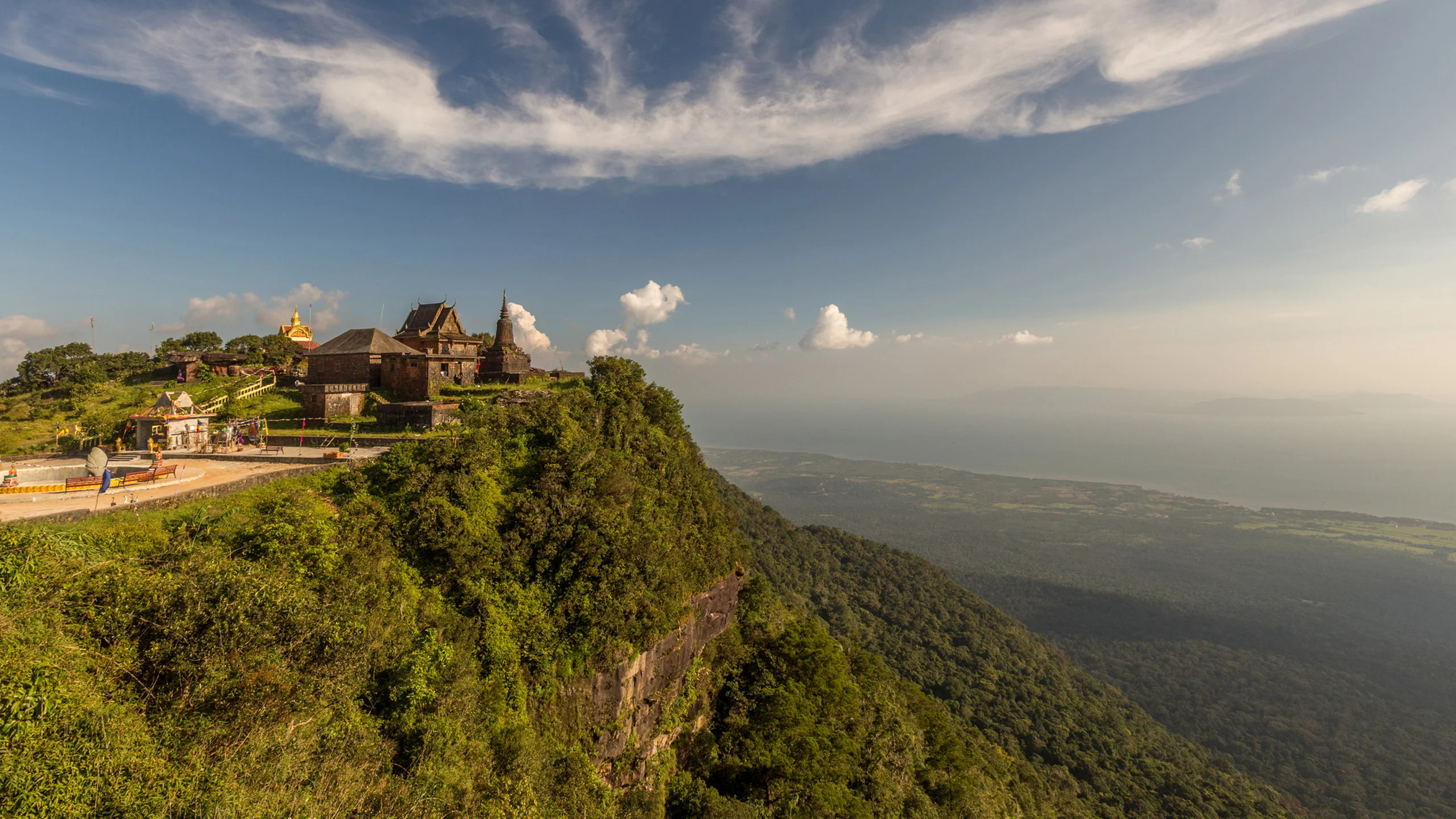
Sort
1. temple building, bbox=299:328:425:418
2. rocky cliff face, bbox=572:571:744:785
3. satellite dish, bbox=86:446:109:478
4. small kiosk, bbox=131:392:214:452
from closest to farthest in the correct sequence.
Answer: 1. satellite dish, bbox=86:446:109:478
2. rocky cliff face, bbox=572:571:744:785
3. small kiosk, bbox=131:392:214:452
4. temple building, bbox=299:328:425:418

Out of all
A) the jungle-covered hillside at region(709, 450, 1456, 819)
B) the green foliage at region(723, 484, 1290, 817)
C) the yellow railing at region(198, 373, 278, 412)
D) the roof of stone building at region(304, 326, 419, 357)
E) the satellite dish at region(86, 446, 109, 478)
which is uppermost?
the roof of stone building at region(304, 326, 419, 357)

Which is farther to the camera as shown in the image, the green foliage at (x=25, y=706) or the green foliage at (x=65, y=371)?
the green foliage at (x=65, y=371)

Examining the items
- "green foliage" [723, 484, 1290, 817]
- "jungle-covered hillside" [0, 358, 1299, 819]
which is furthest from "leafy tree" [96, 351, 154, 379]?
"green foliage" [723, 484, 1290, 817]

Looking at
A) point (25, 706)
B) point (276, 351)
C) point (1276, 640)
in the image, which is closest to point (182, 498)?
point (25, 706)

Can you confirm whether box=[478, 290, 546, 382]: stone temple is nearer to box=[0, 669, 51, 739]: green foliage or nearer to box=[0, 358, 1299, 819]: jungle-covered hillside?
box=[0, 358, 1299, 819]: jungle-covered hillside

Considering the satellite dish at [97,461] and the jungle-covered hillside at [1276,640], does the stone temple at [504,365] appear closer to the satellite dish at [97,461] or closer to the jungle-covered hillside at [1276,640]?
the satellite dish at [97,461]

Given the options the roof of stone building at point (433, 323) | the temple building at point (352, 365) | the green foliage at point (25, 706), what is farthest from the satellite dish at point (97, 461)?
the roof of stone building at point (433, 323)

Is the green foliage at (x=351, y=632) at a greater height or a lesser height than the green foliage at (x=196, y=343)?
lesser
